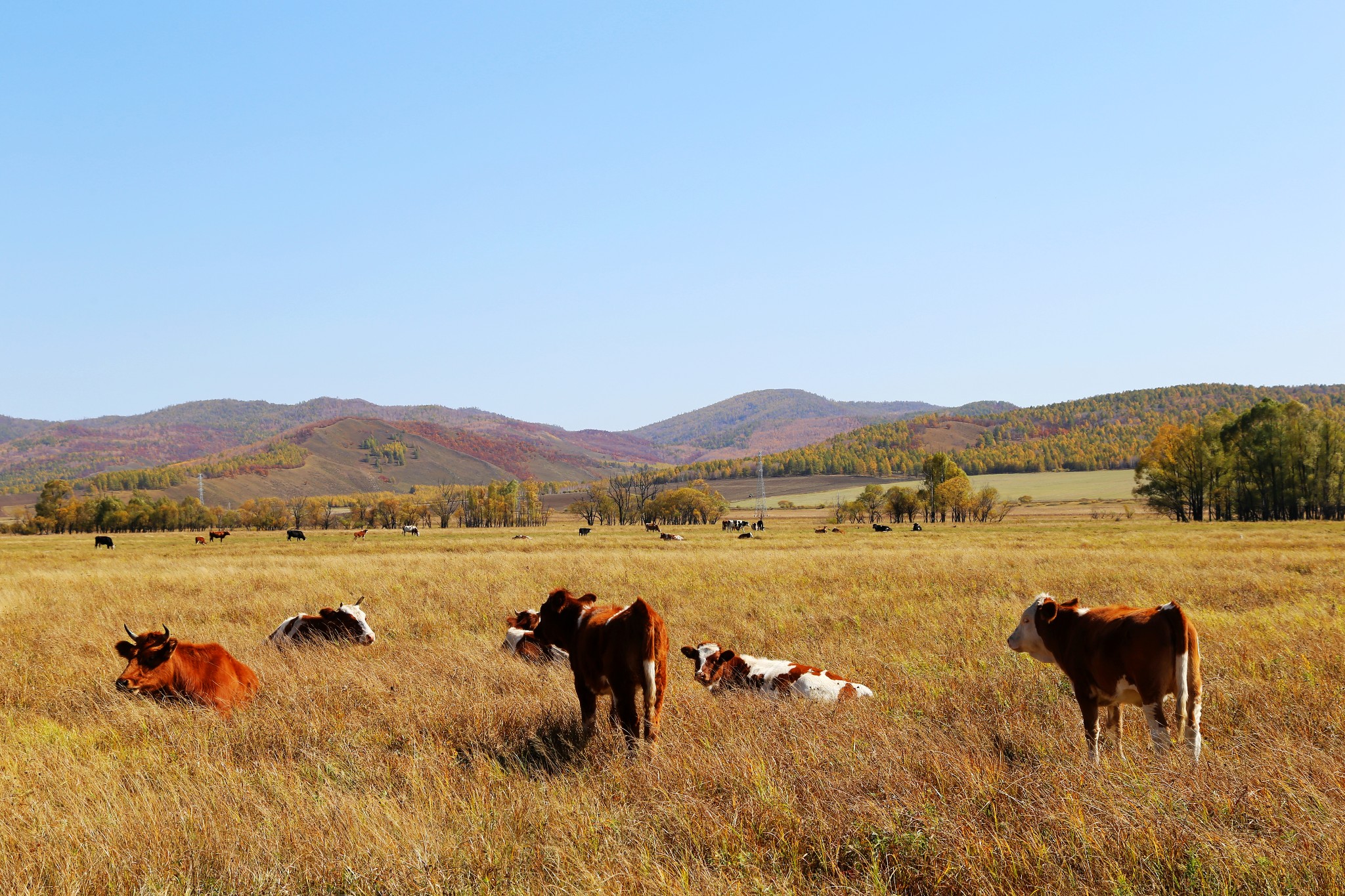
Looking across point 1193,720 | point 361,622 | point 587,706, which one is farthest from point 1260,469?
point 587,706

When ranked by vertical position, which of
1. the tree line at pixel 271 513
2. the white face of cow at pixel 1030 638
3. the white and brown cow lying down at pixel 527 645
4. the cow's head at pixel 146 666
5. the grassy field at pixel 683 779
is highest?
the white face of cow at pixel 1030 638

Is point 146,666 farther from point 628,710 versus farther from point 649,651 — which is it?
point 649,651

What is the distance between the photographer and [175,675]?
310 inches

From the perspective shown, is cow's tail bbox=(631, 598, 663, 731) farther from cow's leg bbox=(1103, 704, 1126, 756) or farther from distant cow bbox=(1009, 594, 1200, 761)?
cow's leg bbox=(1103, 704, 1126, 756)

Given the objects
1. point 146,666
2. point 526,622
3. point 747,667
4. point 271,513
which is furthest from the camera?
point 271,513

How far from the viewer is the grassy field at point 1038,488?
443 feet

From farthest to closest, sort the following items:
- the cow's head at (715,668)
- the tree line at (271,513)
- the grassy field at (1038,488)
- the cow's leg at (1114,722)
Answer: the grassy field at (1038,488) < the tree line at (271,513) < the cow's head at (715,668) < the cow's leg at (1114,722)

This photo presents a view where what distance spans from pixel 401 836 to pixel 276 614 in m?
12.0

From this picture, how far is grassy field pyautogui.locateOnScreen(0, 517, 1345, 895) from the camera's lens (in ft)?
12.7

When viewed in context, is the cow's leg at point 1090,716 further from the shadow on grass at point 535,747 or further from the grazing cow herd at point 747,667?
the shadow on grass at point 535,747

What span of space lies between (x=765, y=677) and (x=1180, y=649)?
395 cm

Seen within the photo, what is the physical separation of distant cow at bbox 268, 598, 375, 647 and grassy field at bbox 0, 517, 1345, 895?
49cm

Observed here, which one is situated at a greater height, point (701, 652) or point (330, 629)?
point (701, 652)

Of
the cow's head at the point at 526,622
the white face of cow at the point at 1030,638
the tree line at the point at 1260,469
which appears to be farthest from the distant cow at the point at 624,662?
the tree line at the point at 1260,469
